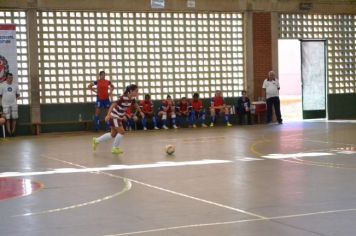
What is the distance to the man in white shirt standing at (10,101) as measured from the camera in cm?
2188

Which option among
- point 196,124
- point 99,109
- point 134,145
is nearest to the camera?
point 134,145

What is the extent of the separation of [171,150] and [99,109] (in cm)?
903

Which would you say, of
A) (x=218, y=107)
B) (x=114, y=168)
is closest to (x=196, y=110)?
(x=218, y=107)

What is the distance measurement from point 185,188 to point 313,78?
19.1 m

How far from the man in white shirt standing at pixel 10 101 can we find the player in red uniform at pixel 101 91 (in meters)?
2.55

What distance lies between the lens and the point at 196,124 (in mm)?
24938

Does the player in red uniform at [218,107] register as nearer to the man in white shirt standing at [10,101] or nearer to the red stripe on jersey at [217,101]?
the red stripe on jersey at [217,101]

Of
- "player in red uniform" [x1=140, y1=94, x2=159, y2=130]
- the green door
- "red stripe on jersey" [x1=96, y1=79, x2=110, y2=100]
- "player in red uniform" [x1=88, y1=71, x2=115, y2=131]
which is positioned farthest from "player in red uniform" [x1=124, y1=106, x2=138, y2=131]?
the green door

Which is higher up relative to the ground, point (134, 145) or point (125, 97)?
point (125, 97)

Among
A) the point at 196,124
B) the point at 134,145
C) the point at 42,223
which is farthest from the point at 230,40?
the point at 42,223

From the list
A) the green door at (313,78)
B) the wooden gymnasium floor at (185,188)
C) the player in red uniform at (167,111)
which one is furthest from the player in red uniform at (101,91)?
the green door at (313,78)

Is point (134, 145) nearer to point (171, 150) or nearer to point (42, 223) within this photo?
point (171, 150)

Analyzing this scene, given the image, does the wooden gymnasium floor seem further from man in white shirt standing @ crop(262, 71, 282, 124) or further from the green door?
the green door

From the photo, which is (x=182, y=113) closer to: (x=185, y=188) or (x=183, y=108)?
(x=183, y=108)
